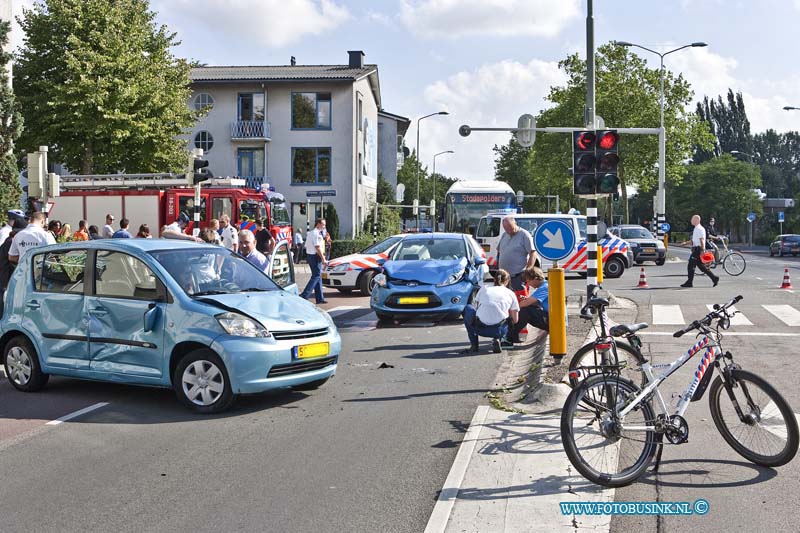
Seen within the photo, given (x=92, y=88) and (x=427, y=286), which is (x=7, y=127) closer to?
(x=92, y=88)

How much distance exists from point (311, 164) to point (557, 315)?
3674 cm

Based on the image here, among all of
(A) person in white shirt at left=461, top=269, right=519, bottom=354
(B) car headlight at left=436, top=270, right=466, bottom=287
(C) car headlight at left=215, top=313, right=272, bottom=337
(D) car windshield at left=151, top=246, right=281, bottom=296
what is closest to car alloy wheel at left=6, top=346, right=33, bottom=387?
(D) car windshield at left=151, top=246, right=281, bottom=296

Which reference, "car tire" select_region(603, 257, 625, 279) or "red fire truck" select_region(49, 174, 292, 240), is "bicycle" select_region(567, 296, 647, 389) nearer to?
"car tire" select_region(603, 257, 625, 279)

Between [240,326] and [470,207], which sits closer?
[240,326]

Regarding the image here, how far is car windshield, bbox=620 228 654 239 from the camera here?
1433 inches

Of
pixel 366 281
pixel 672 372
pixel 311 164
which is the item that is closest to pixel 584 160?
pixel 672 372

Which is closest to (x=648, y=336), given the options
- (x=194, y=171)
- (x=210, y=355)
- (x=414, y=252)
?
(x=414, y=252)

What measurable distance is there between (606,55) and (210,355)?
5307 centimetres

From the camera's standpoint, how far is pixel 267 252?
1716 cm

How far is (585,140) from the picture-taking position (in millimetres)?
11625

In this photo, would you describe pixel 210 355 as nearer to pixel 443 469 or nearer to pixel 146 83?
pixel 443 469

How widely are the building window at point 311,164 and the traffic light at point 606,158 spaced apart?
34.3 meters

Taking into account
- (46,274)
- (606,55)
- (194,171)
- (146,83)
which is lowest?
(46,274)

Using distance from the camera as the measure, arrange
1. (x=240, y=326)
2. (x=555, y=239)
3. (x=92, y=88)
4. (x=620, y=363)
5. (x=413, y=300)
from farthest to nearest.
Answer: (x=92, y=88) → (x=413, y=300) → (x=555, y=239) → (x=240, y=326) → (x=620, y=363)
